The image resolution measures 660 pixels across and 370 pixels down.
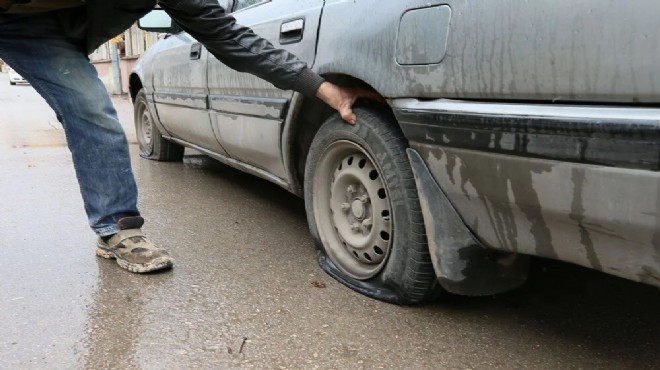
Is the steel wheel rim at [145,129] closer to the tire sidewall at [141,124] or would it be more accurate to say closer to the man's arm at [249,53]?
the tire sidewall at [141,124]

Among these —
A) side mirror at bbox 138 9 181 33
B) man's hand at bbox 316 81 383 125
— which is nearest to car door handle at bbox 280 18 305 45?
man's hand at bbox 316 81 383 125

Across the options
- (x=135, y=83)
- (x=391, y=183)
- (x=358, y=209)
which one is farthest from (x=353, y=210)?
(x=135, y=83)

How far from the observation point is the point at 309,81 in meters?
2.20

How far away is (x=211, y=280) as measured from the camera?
2.49m

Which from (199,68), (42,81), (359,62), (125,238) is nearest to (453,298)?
(359,62)

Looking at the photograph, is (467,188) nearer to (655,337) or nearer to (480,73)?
(480,73)

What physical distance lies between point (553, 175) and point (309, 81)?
3.48ft

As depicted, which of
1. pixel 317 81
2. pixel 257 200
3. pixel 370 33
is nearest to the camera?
pixel 370 33

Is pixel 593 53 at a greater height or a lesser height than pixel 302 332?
greater

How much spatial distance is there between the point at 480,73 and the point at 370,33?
0.54 meters

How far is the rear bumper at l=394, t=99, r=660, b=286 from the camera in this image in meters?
1.29

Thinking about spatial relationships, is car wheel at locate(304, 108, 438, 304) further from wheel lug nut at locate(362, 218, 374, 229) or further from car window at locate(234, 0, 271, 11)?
car window at locate(234, 0, 271, 11)

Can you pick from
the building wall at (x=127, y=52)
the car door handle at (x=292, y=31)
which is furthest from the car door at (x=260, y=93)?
the building wall at (x=127, y=52)

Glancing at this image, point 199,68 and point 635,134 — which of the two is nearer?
point 635,134
